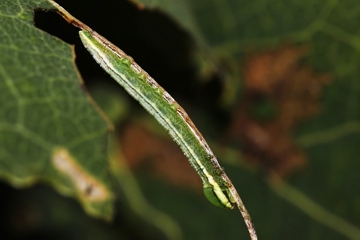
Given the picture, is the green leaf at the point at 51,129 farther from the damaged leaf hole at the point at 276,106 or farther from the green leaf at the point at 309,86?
the damaged leaf hole at the point at 276,106

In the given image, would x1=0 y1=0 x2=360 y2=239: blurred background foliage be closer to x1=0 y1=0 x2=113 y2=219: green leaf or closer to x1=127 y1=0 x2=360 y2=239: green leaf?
x1=127 y1=0 x2=360 y2=239: green leaf

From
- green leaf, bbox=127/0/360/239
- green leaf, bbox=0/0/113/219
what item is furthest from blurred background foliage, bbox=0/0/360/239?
green leaf, bbox=0/0/113/219

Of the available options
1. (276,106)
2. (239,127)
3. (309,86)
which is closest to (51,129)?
(239,127)

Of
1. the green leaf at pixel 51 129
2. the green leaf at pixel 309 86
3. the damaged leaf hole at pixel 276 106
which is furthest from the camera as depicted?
the damaged leaf hole at pixel 276 106

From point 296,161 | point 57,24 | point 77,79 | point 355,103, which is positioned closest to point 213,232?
point 296,161

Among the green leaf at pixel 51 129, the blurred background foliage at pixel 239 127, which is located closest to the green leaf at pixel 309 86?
the blurred background foliage at pixel 239 127
